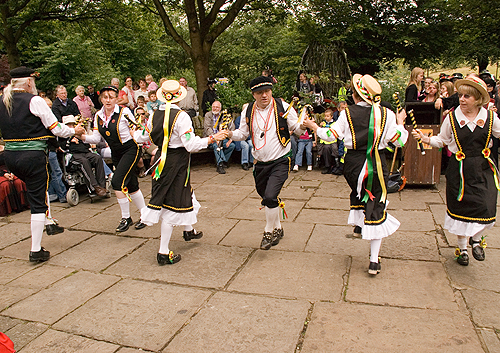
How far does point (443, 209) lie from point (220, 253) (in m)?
3.46

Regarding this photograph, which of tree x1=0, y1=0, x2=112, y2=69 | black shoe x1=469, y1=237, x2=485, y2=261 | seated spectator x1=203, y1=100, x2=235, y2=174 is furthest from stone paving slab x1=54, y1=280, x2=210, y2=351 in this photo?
tree x1=0, y1=0, x2=112, y2=69

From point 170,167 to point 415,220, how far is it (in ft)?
11.1

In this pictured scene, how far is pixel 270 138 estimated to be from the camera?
4.72 meters

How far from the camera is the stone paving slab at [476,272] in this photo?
3.85 metres

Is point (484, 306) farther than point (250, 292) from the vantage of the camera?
No

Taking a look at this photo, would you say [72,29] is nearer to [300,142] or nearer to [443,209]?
[300,142]

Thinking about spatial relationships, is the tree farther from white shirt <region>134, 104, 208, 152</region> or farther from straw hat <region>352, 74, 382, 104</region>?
straw hat <region>352, 74, 382, 104</region>

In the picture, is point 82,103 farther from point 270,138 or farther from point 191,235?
point 270,138

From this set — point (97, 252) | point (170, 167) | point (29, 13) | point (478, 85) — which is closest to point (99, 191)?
point (97, 252)

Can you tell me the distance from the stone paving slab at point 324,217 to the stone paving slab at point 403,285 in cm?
135

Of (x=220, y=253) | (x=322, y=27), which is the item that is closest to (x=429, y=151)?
(x=220, y=253)

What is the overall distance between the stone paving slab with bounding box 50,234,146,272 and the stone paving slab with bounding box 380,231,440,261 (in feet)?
9.71

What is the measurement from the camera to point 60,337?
3.23m

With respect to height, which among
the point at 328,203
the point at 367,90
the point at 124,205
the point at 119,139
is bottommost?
the point at 328,203
